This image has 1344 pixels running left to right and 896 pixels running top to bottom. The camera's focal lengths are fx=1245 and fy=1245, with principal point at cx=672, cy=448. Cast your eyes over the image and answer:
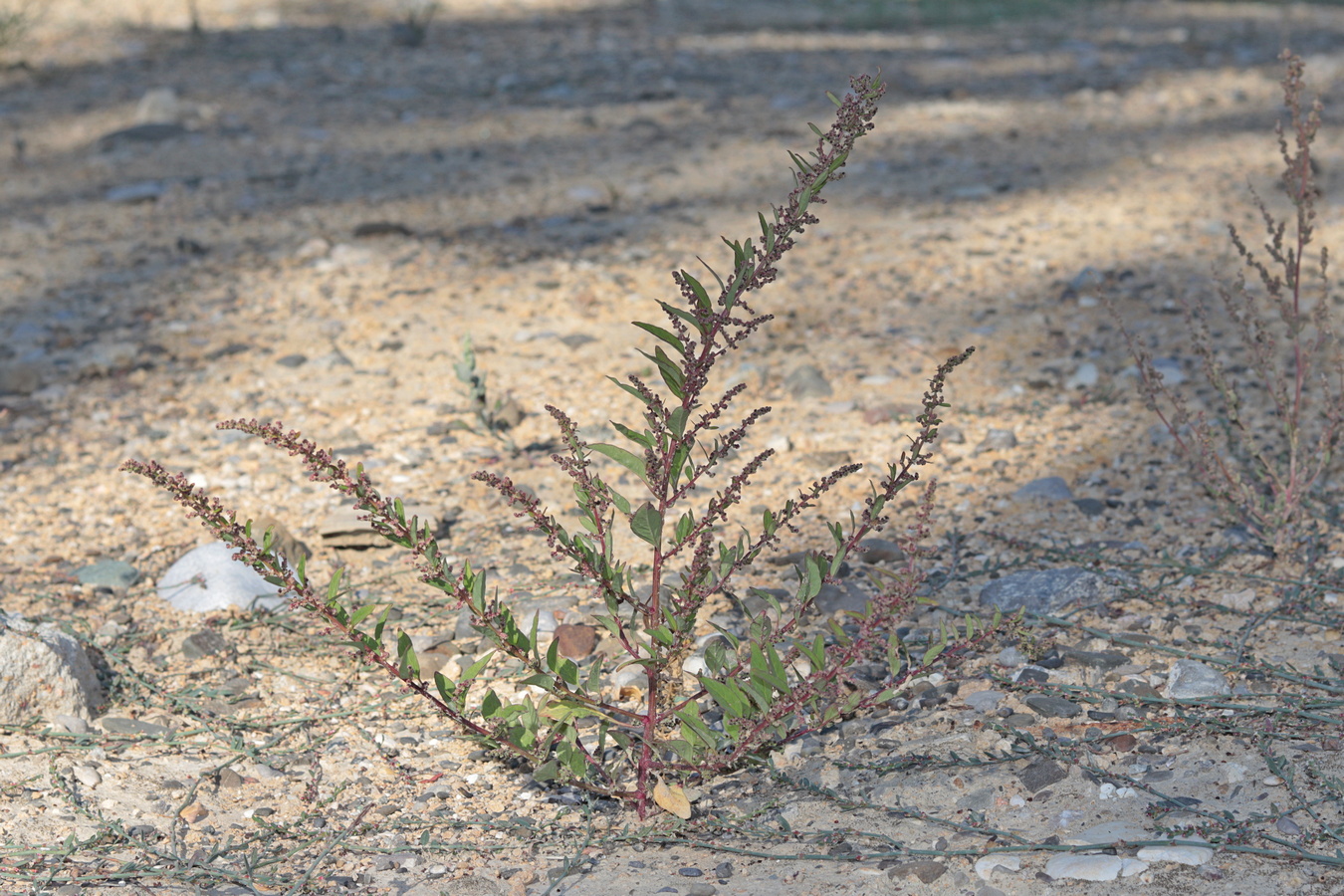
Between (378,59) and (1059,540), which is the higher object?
(378,59)

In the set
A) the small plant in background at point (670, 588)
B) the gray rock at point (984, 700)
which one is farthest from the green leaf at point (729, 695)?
the gray rock at point (984, 700)

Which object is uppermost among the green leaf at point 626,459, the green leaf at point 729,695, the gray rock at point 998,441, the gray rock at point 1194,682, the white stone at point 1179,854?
the green leaf at point 626,459

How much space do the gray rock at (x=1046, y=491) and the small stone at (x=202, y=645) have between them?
209 centimetres

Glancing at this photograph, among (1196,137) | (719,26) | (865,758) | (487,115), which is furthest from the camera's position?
(719,26)

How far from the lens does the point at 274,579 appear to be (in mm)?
2043

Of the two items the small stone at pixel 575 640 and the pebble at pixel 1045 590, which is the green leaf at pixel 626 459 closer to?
the small stone at pixel 575 640

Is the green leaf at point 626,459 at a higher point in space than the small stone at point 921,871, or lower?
higher

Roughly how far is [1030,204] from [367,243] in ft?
9.50

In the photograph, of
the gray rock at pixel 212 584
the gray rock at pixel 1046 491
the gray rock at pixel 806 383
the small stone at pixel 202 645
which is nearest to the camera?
the small stone at pixel 202 645

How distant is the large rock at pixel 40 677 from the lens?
99.3 inches

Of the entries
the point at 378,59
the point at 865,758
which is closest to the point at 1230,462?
the point at 865,758

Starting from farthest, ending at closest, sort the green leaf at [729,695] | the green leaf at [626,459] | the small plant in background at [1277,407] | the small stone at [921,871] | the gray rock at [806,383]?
the gray rock at [806,383] → the small plant in background at [1277,407] → the green leaf at [729,695] → the small stone at [921,871] → the green leaf at [626,459]

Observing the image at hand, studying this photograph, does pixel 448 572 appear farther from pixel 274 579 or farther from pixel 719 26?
pixel 719 26

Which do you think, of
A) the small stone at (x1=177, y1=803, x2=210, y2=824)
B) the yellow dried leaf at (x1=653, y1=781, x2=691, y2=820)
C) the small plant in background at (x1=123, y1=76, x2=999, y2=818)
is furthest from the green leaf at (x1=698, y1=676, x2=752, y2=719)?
the small stone at (x1=177, y1=803, x2=210, y2=824)
